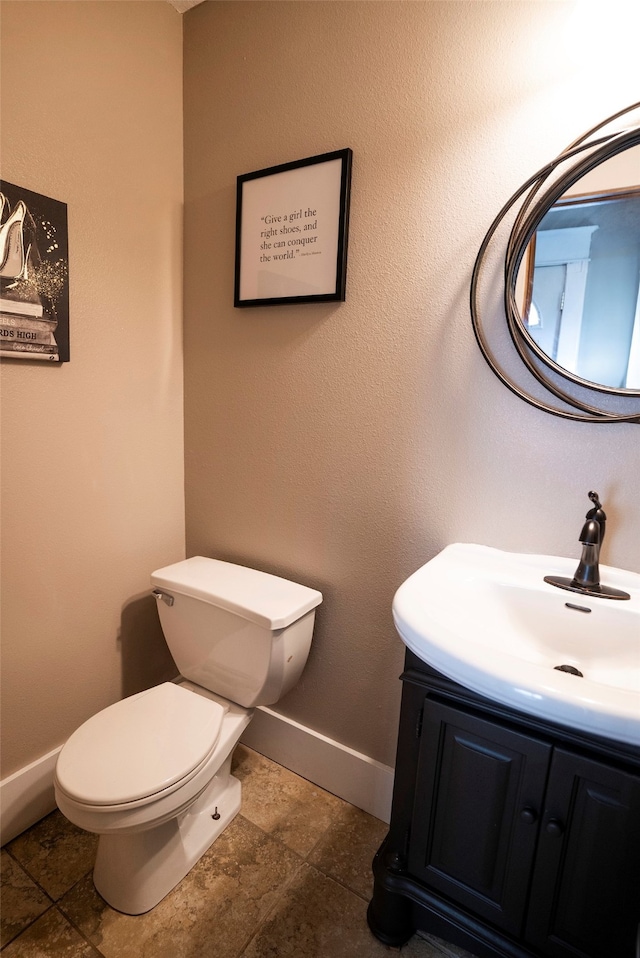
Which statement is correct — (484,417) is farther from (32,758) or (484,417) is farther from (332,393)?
(32,758)

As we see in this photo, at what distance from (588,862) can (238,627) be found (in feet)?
Answer: 2.93

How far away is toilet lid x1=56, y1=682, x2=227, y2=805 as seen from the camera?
1.03m

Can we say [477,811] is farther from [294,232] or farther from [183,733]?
[294,232]

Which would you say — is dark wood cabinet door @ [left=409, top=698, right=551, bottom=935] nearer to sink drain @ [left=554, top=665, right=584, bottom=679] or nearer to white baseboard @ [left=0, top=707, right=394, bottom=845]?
sink drain @ [left=554, top=665, right=584, bottom=679]

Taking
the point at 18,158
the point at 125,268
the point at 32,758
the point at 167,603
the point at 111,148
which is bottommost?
the point at 32,758

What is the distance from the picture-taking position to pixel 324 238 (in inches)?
51.4

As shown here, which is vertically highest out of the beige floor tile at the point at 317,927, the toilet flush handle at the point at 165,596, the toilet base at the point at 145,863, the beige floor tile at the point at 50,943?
the toilet flush handle at the point at 165,596

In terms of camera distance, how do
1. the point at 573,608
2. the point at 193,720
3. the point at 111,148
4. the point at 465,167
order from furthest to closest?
the point at 111,148 < the point at 193,720 < the point at 465,167 < the point at 573,608

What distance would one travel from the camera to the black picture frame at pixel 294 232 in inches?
50.3

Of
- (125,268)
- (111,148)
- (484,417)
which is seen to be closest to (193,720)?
(484,417)

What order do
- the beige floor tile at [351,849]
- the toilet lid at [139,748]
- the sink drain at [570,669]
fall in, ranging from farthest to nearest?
the beige floor tile at [351,849], the toilet lid at [139,748], the sink drain at [570,669]

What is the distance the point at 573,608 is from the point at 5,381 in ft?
4.75

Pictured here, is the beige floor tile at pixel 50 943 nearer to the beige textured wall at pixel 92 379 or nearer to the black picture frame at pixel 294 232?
the beige textured wall at pixel 92 379

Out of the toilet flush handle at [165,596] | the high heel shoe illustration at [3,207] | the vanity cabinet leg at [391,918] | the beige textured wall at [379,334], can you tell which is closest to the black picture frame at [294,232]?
the beige textured wall at [379,334]
